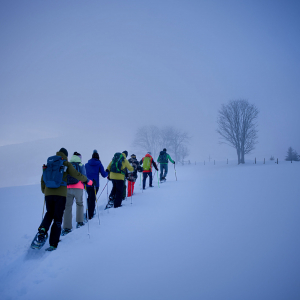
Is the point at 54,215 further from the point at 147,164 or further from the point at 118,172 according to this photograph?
the point at 147,164

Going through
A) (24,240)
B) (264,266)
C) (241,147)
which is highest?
(241,147)

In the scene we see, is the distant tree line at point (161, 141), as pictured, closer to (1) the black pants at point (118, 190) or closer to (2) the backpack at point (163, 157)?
(2) the backpack at point (163, 157)

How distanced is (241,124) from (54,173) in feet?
105

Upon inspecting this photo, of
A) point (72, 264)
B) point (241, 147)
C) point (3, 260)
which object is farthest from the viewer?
point (241, 147)

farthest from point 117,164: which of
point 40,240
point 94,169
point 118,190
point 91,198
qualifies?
point 40,240

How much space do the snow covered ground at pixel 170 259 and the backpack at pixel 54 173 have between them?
1423 mm

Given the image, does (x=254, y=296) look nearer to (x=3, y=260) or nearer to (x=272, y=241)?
(x=272, y=241)

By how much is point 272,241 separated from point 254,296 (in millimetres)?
1472

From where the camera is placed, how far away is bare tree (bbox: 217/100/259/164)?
94.9 ft

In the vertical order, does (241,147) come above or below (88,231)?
above

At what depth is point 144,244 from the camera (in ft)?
11.3

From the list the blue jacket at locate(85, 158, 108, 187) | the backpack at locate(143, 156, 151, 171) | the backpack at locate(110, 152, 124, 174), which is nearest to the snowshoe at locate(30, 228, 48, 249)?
the blue jacket at locate(85, 158, 108, 187)

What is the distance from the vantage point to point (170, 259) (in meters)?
2.92

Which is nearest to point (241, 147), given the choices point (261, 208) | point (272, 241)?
point (261, 208)
